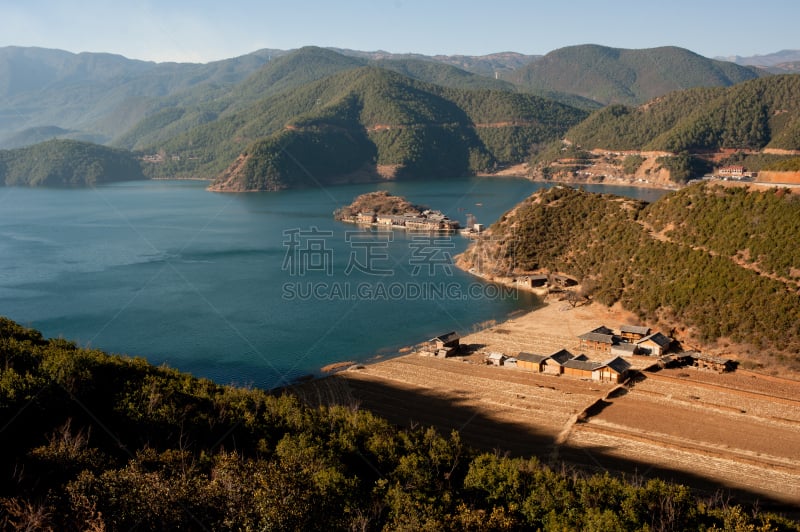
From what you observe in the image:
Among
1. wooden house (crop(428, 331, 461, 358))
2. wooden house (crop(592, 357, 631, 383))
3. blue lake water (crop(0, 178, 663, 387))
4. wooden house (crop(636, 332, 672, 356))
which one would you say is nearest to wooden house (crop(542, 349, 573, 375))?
wooden house (crop(592, 357, 631, 383))

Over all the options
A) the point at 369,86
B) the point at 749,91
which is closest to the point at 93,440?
the point at 749,91

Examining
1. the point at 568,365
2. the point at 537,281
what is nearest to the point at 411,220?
the point at 537,281

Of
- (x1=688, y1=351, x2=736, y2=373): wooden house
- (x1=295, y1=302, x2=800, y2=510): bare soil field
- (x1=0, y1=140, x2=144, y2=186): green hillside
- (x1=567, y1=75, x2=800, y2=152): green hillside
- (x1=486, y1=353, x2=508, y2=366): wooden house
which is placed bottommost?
(x1=295, y1=302, x2=800, y2=510): bare soil field

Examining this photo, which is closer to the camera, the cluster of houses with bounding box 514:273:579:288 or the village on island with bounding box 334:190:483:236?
the cluster of houses with bounding box 514:273:579:288

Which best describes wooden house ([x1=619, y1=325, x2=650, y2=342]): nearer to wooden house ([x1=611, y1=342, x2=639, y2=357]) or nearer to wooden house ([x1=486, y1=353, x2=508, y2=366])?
wooden house ([x1=611, y1=342, x2=639, y2=357])

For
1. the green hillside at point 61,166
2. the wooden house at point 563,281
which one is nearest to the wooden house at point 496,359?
the wooden house at point 563,281

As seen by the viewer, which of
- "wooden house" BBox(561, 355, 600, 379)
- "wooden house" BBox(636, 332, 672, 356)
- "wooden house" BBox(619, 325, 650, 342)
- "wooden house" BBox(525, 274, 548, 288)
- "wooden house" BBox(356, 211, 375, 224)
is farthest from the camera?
"wooden house" BBox(356, 211, 375, 224)
